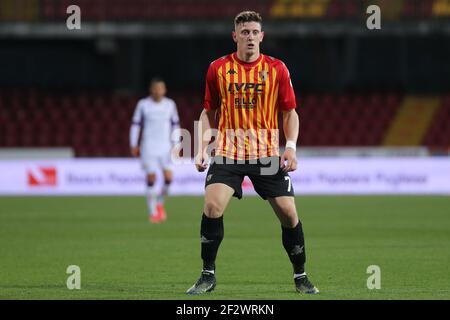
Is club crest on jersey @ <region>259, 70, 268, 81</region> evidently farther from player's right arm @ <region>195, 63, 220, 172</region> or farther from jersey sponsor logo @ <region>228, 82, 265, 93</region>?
player's right arm @ <region>195, 63, 220, 172</region>

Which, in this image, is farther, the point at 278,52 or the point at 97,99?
the point at 278,52

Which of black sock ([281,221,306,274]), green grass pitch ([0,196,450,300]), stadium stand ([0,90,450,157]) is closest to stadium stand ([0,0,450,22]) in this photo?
stadium stand ([0,90,450,157])

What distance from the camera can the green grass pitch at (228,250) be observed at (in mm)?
8812

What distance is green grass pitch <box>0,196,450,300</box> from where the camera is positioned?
28.9 feet

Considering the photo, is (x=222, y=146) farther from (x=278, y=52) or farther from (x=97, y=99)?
(x=278, y=52)

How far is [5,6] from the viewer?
2917 cm

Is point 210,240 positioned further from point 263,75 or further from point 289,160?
point 263,75

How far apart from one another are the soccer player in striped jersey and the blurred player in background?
8361mm

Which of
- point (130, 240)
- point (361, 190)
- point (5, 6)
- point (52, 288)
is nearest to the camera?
point (52, 288)

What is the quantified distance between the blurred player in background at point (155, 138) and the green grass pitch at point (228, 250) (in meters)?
0.48

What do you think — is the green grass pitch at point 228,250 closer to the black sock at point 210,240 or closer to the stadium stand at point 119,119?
the black sock at point 210,240

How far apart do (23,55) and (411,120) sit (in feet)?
39.5

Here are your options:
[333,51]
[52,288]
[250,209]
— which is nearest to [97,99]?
[333,51]

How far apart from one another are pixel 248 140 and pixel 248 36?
0.80 m
